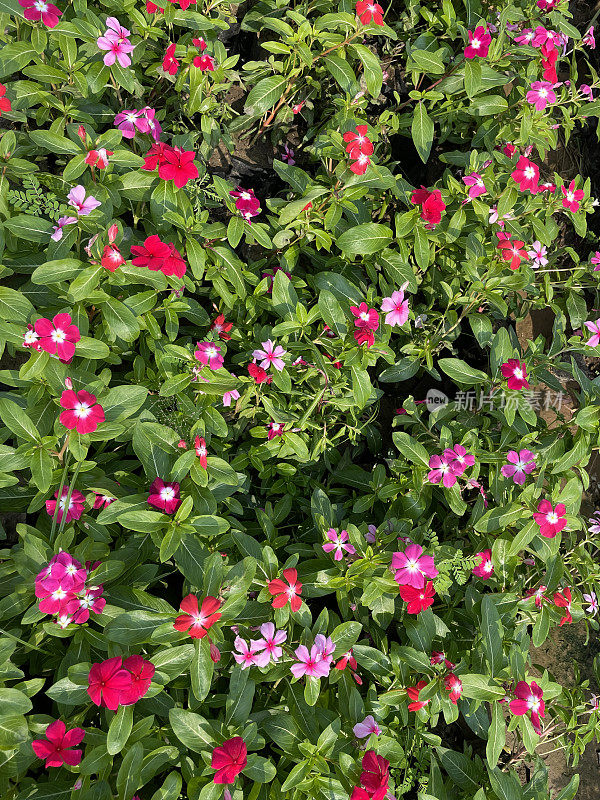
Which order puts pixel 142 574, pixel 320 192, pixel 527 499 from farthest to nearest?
pixel 320 192 < pixel 527 499 < pixel 142 574

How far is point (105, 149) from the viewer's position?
1489mm

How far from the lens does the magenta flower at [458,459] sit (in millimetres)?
1622

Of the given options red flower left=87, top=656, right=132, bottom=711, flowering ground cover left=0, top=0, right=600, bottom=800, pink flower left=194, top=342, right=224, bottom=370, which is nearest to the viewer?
red flower left=87, top=656, right=132, bottom=711

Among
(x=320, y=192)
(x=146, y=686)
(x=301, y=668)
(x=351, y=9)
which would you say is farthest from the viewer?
(x=351, y=9)

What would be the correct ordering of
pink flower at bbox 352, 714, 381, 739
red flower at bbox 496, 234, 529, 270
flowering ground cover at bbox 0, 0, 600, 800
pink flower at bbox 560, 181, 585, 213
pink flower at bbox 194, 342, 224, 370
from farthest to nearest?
pink flower at bbox 560, 181, 585, 213 < red flower at bbox 496, 234, 529, 270 < pink flower at bbox 194, 342, 224, 370 < pink flower at bbox 352, 714, 381, 739 < flowering ground cover at bbox 0, 0, 600, 800

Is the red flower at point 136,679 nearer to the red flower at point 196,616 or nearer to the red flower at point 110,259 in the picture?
the red flower at point 196,616

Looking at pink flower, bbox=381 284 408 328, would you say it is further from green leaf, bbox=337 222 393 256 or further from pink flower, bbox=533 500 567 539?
pink flower, bbox=533 500 567 539

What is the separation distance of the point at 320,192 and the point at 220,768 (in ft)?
5.05

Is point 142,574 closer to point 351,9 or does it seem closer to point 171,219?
point 171,219

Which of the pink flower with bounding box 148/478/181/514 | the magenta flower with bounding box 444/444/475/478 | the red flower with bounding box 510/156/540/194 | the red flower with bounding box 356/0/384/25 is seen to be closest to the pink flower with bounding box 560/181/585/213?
the red flower with bounding box 510/156/540/194

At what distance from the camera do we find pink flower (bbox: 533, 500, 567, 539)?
1533 mm

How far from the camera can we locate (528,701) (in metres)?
1.38

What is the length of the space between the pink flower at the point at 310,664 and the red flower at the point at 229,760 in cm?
20

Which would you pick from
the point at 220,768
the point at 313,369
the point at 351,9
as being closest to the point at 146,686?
the point at 220,768
